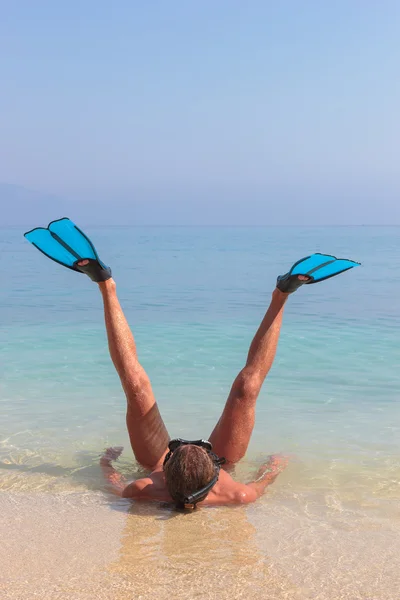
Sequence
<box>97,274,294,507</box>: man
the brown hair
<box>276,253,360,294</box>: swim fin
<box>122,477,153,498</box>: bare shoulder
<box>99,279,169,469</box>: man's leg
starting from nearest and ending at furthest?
1. the brown hair
2. <box>122,477,153,498</box>: bare shoulder
3. <box>97,274,294,507</box>: man
4. <box>99,279,169,469</box>: man's leg
5. <box>276,253,360,294</box>: swim fin

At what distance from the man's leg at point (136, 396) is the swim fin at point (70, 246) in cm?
20

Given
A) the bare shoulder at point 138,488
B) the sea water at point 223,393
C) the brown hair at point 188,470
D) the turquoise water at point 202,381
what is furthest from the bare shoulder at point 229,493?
the turquoise water at point 202,381

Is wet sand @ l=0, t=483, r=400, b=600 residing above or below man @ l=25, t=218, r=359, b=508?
below

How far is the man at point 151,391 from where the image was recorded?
A: 193 inches

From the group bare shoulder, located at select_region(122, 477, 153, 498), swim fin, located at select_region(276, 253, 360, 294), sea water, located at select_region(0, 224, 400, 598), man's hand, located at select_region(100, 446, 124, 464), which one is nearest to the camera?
bare shoulder, located at select_region(122, 477, 153, 498)

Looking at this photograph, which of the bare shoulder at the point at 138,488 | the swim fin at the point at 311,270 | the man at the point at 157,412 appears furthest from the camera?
the swim fin at the point at 311,270

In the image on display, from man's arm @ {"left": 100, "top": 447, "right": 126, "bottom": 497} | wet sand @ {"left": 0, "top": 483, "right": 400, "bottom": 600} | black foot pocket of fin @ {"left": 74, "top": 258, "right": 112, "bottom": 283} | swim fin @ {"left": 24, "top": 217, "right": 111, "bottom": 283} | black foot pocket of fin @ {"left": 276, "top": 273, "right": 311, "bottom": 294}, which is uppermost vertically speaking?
swim fin @ {"left": 24, "top": 217, "right": 111, "bottom": 283}

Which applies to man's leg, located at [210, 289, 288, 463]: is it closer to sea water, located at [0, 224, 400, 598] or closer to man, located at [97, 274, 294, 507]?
man, located at [97, 274, 294, 507]

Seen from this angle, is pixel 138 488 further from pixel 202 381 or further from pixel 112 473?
pixel 202 381

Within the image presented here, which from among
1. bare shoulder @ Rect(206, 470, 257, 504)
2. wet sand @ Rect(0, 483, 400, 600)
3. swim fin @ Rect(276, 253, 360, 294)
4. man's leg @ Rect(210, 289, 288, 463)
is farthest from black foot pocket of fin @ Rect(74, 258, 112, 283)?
bare shoulder @ Rect(206, 470, 257, 504)

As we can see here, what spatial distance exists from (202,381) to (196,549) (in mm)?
4609

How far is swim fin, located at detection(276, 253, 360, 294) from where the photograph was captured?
5586 millimetres

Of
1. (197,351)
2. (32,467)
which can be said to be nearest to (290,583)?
(32,467)

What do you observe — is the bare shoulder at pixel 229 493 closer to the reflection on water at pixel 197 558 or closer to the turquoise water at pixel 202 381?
the reflection on water at pixel 197 558
